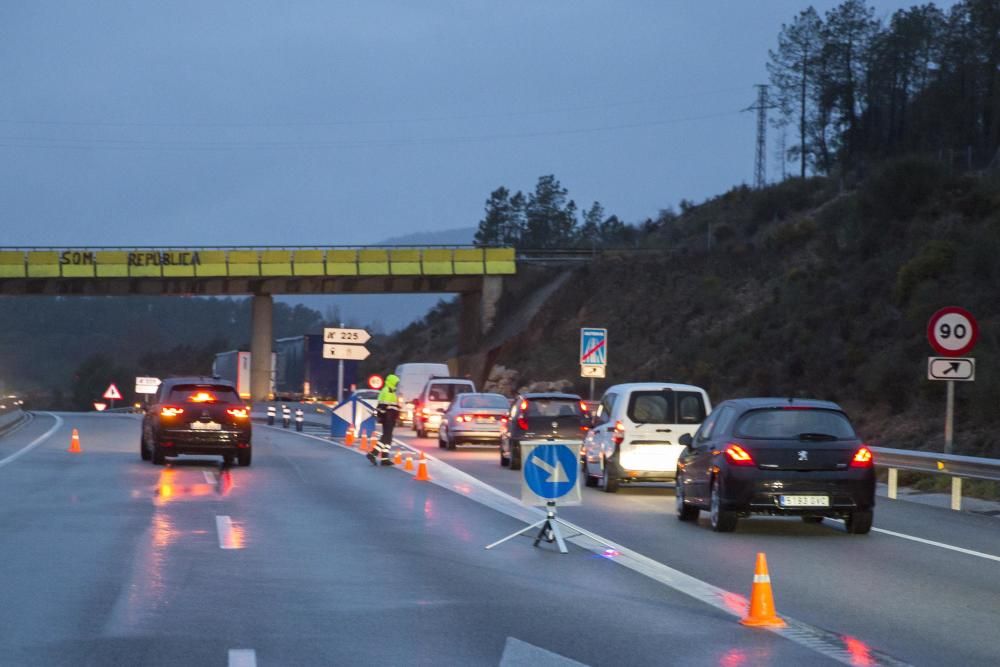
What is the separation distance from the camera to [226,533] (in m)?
15.0

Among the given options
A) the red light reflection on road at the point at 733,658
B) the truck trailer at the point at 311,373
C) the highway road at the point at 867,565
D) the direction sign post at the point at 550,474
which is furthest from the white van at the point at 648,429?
the truck trailer at the point at 311,373

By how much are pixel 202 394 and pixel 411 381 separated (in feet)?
87.5

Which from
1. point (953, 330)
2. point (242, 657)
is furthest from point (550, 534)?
point (953, 330)

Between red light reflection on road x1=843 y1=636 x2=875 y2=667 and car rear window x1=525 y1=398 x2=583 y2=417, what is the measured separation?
18667 millimetres

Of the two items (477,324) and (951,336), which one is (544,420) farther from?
(477,324)

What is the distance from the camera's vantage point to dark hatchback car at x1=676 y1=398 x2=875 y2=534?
52.1ft

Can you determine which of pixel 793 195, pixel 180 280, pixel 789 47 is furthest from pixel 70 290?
pixel 789 47

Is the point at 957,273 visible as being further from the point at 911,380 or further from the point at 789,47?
the point at 789,47

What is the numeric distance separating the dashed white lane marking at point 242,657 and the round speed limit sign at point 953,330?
15.9m

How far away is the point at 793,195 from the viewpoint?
7756cm

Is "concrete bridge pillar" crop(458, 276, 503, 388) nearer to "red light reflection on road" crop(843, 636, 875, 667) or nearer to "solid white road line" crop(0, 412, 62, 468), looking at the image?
"solid white road line" crop(0, 412, 62, 468)

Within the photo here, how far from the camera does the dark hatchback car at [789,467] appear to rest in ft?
52.1

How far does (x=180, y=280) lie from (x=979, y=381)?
43.8 m

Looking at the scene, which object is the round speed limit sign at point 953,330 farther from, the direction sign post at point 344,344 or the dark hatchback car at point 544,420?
the direction sign post at point 344,344
